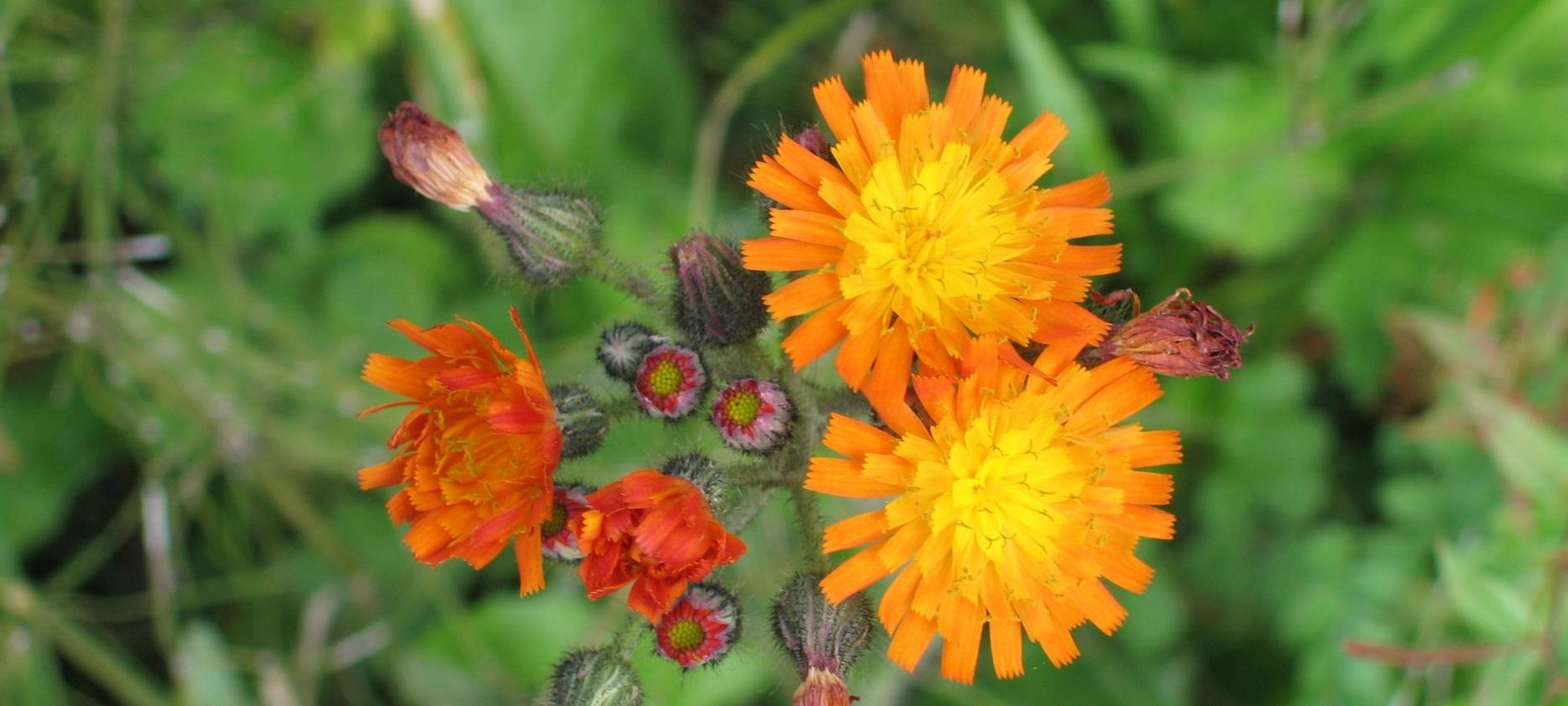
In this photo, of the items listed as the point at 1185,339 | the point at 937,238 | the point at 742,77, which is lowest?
the point at 1185,339

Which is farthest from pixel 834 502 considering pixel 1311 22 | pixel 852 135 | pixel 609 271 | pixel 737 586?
pixel 1311 22

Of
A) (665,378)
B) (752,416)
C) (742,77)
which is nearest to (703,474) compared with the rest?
(752,416)

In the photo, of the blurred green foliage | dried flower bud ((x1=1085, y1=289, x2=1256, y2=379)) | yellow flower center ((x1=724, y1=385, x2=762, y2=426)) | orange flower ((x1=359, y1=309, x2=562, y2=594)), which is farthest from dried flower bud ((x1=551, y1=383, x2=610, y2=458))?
dried flower bud ((x1=1085, y1=289, x2=1256, y2=379))

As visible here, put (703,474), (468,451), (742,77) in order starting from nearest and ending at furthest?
(703,474), (468,451), (742,77)

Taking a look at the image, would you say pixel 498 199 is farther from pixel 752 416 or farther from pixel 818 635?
pixel 818 635

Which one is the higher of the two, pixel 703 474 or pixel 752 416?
pixel 752 416
